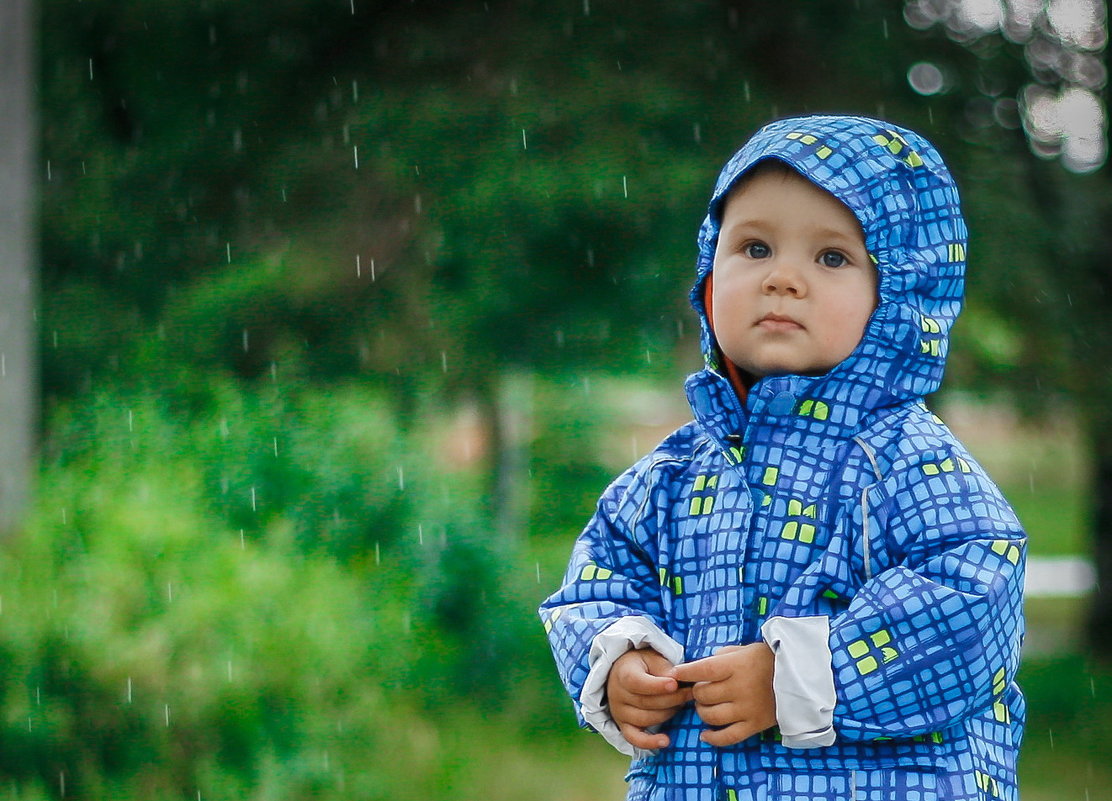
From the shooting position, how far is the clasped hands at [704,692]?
1767 millimetres

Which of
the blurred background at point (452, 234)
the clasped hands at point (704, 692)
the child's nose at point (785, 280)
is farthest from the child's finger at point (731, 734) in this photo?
the blurred background at point (452, 234)

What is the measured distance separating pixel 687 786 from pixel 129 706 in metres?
2.62

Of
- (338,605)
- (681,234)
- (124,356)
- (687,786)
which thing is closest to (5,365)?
(124,356)

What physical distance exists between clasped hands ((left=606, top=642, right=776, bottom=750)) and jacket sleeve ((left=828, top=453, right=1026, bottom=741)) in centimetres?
10

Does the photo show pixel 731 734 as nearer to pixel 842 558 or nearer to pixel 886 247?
pixel 842 558

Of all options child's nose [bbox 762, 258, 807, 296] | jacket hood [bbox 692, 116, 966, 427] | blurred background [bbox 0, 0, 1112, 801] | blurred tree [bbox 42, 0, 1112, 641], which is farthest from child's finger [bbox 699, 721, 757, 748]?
blurred tree [bbox 42, 0, 1112, 641]

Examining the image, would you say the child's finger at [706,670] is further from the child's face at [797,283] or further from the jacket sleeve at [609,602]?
the child's face at [797,283]

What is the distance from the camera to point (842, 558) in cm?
184

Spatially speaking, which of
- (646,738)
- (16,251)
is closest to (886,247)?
(646,738)

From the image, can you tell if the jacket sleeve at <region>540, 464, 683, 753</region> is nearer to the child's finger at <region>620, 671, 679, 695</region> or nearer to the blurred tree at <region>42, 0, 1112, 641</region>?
the child's finger at <region>620, 671, 679, 695</region>

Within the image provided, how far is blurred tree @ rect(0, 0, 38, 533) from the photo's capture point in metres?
5.96

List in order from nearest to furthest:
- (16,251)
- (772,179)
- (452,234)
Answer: (772,179)
(16,251)
(452,234)

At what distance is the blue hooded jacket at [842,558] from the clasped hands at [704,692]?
32mm

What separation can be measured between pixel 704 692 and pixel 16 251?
5302 mm
